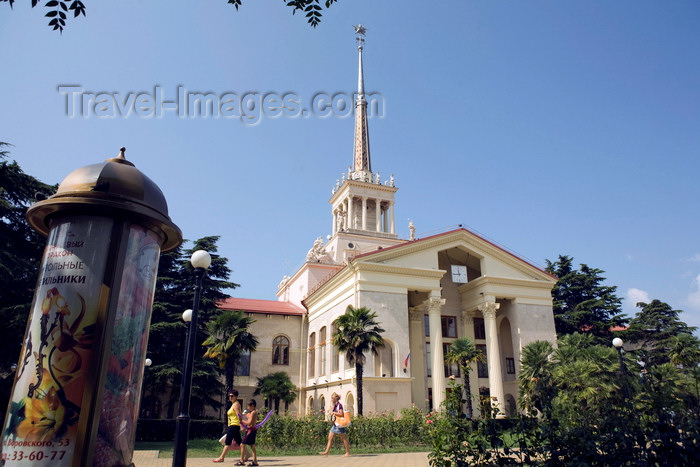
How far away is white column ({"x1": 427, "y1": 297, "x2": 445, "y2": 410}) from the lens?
30.2 m

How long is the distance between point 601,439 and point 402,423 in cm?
1464

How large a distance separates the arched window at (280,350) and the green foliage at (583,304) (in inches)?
1029

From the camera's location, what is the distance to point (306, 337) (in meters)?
40.6

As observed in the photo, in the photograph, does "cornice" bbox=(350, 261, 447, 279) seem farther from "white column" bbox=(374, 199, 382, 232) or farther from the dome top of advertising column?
the dome top of advertising column

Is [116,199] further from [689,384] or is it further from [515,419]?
[689,384]

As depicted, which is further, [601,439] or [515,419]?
[515,419]

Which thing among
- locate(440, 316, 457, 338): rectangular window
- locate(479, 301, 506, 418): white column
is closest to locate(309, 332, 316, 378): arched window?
locate(440, 316, 457, 338): rectangular window

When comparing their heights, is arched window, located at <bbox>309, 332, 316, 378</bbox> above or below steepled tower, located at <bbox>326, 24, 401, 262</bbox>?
below

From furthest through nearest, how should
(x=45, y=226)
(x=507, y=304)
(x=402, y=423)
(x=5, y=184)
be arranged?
(x=507, y=304) → (x=5, y=184) → (x=402, y=423) → (x=45, y=226)

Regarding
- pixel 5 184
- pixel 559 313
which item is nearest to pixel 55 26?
pixel 5 184

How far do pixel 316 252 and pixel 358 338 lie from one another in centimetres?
2006

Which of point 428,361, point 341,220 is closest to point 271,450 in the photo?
point 428,361

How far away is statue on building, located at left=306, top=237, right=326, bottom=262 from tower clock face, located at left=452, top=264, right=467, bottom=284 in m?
14.6

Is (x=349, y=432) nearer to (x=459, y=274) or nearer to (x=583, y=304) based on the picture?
(x=459, y=274)
